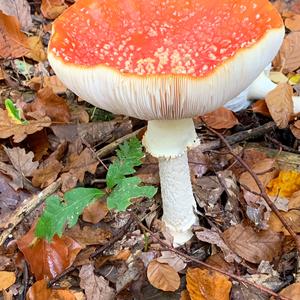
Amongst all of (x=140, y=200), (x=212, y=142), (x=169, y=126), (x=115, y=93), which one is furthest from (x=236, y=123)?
(x=115, y=93)

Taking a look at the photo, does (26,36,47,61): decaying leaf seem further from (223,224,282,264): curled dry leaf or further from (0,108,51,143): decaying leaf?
(223,224,282,264): curled dry leaf

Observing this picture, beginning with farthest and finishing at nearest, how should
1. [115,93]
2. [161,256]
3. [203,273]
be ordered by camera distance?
[161,256]
[203,273]
[115,93]

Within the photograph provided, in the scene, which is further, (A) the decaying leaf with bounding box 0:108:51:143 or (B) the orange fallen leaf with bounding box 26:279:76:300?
(A) the decaying leaf with bounding box 0:108:51:143

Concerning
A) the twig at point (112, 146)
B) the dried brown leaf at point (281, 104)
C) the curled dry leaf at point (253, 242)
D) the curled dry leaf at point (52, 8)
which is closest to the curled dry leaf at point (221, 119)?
the dried brown leaf at point (281, 104)

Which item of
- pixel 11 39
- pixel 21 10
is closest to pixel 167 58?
pixel 11 39

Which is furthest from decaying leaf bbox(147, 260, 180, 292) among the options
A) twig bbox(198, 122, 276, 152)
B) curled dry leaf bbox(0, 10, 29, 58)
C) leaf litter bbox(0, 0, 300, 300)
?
curled dry leaf bbox(0, 10, 29, 58)

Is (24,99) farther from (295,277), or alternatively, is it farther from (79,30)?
(295,277)
